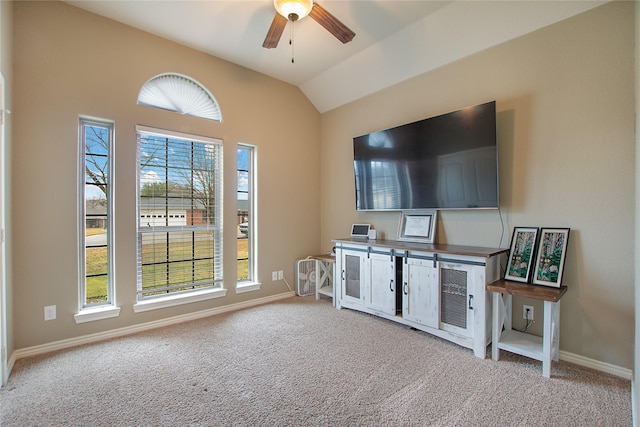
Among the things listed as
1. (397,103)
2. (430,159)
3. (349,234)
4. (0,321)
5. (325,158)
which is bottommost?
(0,321)

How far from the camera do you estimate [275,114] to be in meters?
3.92

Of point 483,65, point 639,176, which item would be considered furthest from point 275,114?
point 639,176

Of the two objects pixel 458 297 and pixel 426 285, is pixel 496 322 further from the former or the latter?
pixel 426 285

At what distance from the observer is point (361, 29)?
2.91 metres

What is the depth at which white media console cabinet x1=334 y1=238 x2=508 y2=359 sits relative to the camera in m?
2.37

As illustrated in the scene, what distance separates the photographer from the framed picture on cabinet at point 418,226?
3084 millimetres

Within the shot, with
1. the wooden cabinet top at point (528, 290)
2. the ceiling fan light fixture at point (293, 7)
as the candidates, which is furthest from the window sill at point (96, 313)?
the wooden cabinet top at point (528, 290)

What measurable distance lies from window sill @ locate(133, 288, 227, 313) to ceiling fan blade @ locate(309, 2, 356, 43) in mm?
2890

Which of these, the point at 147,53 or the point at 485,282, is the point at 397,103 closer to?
the point at 485,282

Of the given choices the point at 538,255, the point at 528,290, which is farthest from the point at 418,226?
the point at 528,290

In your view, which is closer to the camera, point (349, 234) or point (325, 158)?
point (349, 234)

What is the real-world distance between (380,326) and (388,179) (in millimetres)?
1611

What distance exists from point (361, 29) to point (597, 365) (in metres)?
3.46

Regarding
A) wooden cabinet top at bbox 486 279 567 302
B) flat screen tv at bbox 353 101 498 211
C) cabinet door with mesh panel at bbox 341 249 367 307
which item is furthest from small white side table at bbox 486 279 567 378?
cabinet door with mesh panel at bbox 341 249 367 307
